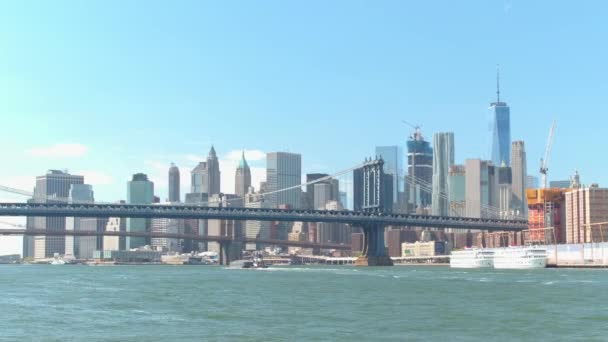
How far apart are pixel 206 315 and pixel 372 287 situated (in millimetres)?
25810

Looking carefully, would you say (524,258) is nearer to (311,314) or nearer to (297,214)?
(297,214)

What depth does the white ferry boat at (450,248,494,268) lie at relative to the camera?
143875 millimetres

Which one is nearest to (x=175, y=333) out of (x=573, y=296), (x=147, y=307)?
(x=147, y=307)

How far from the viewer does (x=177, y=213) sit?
486 ft

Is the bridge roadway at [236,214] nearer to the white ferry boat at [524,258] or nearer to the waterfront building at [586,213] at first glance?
the waterfront building at [586,213]

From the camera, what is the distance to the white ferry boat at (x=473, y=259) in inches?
5664

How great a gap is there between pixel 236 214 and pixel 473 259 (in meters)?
35.7

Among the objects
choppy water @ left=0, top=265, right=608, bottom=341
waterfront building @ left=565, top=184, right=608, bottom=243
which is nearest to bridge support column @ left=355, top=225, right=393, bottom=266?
waterfront building @ left=565, top=184, right=608, bottom=243

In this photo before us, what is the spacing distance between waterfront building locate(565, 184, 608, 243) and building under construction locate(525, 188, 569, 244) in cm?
260

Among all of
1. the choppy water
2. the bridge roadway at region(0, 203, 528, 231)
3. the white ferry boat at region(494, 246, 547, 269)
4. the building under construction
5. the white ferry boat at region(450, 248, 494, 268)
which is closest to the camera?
the choppy water

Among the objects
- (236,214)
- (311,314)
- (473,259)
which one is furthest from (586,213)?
(311,314)

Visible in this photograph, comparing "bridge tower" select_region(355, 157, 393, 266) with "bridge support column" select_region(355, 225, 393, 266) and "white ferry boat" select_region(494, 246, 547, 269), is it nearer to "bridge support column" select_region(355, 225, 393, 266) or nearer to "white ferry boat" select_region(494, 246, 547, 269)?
"bridge support column" select_region(355, 225, 393, 266)

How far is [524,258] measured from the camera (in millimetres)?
127000

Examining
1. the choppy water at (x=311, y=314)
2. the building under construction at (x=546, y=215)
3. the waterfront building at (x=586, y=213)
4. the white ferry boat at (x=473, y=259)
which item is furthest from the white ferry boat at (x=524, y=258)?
the choppy water at (x=311, y=314)
